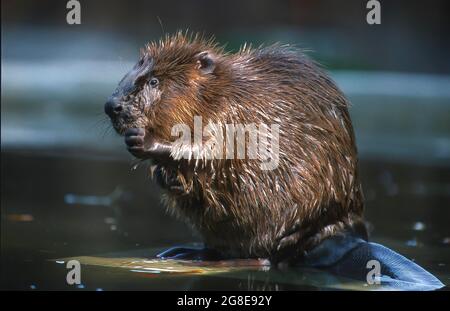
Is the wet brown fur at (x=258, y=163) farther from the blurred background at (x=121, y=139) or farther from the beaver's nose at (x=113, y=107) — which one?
the blurred background at (x=121, y=139)

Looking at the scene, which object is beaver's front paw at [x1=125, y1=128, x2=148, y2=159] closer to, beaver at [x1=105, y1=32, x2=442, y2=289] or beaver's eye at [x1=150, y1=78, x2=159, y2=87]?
beaver at [x1=105, y1=32, x2=442, y2=289]

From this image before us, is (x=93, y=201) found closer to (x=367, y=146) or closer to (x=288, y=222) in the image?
(x=288, y=222)

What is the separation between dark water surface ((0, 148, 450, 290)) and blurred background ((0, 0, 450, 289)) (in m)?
0.01

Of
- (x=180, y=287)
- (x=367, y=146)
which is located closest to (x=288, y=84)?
(x=180, y=287)

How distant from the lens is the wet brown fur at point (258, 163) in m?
4.16

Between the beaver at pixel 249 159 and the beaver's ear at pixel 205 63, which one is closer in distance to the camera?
the beaver at pixel 249 159

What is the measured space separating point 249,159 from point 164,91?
46 centimetres

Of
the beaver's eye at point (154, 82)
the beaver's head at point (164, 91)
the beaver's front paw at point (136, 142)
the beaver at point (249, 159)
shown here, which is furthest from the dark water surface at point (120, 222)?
the beaver's eye at point (154, 82)

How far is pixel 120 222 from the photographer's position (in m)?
5.39

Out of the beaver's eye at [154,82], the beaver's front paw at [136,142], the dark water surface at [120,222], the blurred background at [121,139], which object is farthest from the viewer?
the blurred background at [121,139]

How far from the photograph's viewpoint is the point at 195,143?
13.5 feet

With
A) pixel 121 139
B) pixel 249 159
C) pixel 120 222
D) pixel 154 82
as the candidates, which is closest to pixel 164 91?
pixel 154 82

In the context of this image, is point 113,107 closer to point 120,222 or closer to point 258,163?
point 258,163

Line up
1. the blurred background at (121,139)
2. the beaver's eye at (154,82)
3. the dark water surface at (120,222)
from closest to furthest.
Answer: the dark water surface at (120,222) < the beaver's eye at (154,82) < the blurred background at (121,139)
